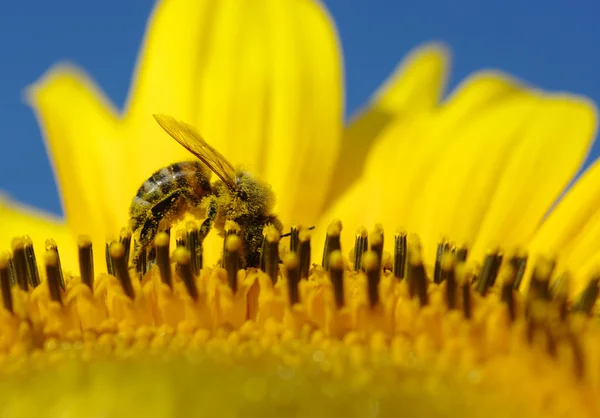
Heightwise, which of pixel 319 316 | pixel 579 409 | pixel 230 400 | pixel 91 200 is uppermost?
pixel 91 200

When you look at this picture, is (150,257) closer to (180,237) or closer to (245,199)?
(180,237)

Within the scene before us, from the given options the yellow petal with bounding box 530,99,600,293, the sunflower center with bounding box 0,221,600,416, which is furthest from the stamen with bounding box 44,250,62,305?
the yellow petal with bounding box 530,99,600,293

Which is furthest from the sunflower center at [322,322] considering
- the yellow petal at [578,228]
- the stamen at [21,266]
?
the yellow petal at [578,228]

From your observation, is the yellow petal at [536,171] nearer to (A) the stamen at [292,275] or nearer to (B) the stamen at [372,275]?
(B) the stamen at [372,275]

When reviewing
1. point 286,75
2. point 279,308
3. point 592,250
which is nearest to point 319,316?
point 279,308

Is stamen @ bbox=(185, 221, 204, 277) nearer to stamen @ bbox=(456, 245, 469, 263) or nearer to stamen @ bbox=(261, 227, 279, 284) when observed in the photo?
stamen @ bbox=(261, 227, 279, 284)

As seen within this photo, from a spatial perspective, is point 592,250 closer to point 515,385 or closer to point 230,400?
point 515,385
